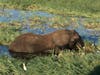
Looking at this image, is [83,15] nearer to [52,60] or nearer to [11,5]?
[11,5]

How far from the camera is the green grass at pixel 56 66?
8.45m

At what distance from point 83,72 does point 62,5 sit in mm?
14905

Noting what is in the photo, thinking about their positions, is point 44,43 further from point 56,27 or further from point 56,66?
point 56,27

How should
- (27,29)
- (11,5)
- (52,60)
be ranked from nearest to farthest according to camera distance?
(52,60), (27,29), (11,5)

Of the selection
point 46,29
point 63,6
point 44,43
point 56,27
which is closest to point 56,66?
point 44,43

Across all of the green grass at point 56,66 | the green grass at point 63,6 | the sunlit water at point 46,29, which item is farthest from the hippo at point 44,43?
the green grass at point 63,6

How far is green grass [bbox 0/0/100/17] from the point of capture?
2191cm

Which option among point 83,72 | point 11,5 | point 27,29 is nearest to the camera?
point 83,72

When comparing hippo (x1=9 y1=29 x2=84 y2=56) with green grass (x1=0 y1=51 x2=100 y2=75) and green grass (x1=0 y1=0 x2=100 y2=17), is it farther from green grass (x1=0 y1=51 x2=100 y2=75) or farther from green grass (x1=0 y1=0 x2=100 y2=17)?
green grass (x1=0 y1=0 x2=100 y2=17)

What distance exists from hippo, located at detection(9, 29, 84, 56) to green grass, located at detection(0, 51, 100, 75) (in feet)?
8.84

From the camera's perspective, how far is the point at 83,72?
8445mm

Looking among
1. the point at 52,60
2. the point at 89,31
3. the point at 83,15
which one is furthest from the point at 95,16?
the point at 52,60

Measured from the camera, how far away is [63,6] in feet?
75.5

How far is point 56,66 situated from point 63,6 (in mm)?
14535
